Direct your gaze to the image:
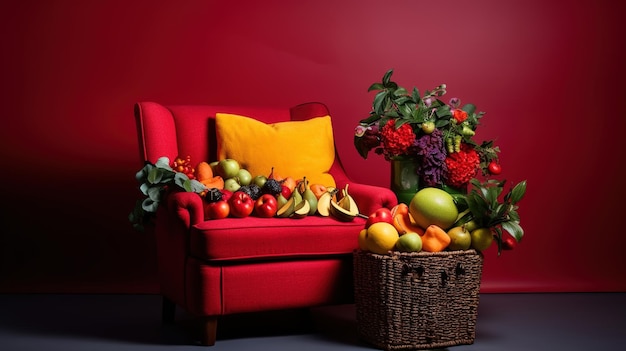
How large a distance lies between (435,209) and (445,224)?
0.07 metres

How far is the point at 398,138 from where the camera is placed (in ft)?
10.8

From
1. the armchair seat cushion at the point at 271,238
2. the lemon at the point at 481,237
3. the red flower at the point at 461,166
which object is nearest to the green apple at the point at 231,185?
the armchair seat cushion at the point at 271,238

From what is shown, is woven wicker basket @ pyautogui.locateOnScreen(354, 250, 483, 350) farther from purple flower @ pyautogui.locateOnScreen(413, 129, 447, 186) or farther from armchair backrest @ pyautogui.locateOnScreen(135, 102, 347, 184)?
armchair backrest @ pyautogui.locateOnScreen(135, 102, 347, 184)

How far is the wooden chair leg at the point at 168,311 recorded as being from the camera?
3406mm

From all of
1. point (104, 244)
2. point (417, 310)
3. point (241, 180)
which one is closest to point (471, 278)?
point (417, 310)

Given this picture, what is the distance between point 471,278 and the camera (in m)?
2.99

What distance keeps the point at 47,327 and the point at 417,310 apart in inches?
58.5

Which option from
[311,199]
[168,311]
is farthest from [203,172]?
[168,311]

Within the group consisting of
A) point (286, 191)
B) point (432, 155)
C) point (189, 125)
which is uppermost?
point (189, 125)

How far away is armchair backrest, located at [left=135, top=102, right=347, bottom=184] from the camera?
3361 mm

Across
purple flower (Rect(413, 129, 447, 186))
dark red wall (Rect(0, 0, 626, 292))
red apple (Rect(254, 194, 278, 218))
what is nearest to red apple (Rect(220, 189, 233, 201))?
red apple (Rect(254, 194, 278, 218))

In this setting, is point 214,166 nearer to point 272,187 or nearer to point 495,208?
point 272,187

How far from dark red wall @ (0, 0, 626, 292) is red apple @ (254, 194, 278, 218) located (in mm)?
1125

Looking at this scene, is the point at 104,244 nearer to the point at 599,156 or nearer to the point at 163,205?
the point at 163,205
